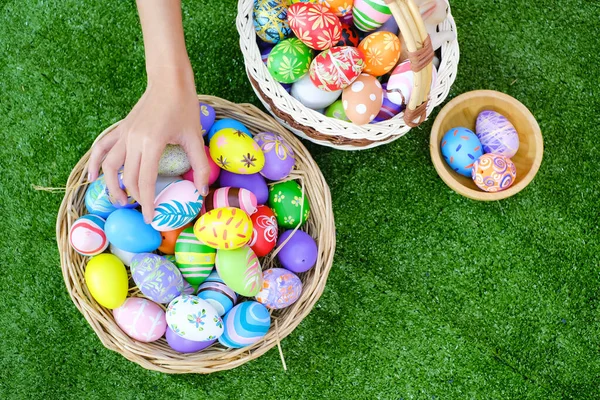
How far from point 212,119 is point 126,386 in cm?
80

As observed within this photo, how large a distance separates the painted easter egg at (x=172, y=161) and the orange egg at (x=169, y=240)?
0.15 meters

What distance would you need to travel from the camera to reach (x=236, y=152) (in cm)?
119

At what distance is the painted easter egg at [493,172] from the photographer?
4.63ft

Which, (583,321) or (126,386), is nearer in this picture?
(126,386)

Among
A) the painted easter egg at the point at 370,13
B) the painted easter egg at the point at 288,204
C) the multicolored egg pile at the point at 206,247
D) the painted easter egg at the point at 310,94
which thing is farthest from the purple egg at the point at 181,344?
the painted easter egg at the point at 370,13

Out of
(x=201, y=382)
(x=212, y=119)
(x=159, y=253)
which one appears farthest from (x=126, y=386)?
(x=212, y=119)

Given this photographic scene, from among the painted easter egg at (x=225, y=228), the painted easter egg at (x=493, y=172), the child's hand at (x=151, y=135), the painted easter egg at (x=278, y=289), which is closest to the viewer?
the child's hand at (x=151, y=135)

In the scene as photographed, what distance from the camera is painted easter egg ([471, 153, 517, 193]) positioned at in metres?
1.41

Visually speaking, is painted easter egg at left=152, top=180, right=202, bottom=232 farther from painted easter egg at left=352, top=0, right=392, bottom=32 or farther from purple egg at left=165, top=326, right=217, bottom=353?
painted easter egg at left=352, top=0, right=392, bottom=32

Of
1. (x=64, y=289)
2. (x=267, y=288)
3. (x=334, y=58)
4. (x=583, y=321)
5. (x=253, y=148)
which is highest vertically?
(x=334, y=58)

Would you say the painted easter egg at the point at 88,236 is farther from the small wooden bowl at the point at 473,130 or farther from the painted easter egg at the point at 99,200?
the small wooden bowl at the point at 473,130

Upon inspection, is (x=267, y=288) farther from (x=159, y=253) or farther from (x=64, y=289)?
(x=64, y=289)

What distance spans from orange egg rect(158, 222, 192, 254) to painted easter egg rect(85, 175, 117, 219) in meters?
0.13

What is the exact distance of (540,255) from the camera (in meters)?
1.62
